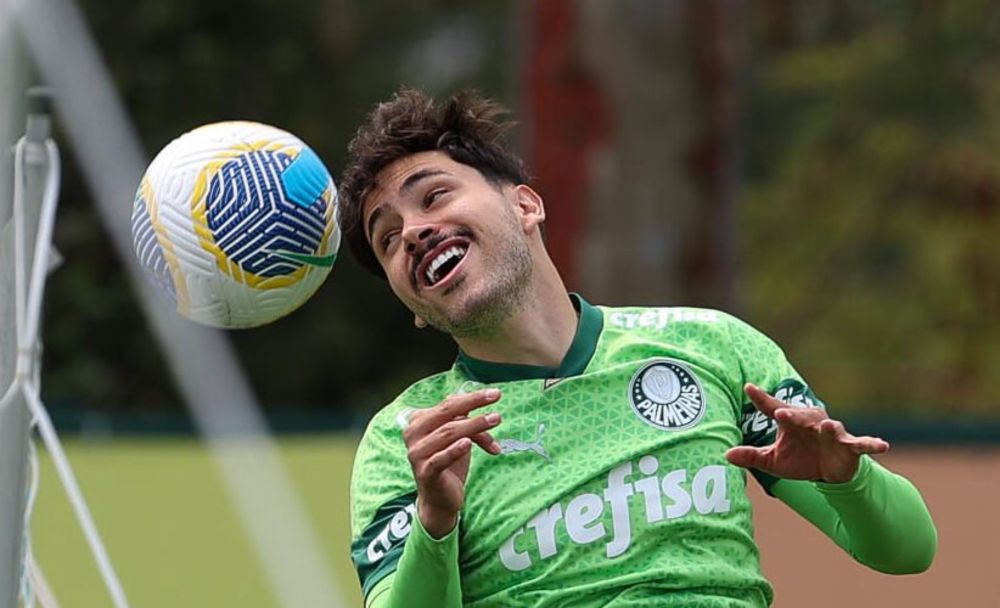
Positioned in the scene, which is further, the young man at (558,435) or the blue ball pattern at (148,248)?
the blue ball pattern at (148,248)

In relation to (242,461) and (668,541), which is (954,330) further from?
(668,541)

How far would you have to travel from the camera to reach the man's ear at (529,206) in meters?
3.00

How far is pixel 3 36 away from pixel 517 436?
95 cm

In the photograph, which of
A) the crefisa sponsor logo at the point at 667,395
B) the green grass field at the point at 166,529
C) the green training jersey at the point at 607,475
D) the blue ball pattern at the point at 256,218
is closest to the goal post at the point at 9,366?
the blue ball pattern at the point at 256,218

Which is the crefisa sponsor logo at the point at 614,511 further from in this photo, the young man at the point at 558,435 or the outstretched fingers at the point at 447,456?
the outstretched fingers at the point at 447,456

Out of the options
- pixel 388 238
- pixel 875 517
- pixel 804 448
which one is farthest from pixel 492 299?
pixel 875 517

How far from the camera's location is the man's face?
9.17 feet

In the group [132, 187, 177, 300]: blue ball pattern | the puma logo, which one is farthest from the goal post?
the puma logo

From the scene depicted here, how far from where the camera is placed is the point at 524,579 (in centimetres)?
276

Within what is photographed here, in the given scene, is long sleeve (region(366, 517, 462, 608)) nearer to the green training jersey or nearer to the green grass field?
the green training jersey

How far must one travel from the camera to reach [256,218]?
2.86 metres

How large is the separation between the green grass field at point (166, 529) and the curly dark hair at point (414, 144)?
8.67 ft

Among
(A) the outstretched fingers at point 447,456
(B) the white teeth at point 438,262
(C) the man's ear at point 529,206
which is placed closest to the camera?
(A) the outstretched fingers at point 447,456

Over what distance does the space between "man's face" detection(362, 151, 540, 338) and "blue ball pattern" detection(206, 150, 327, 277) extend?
0.41 ft
